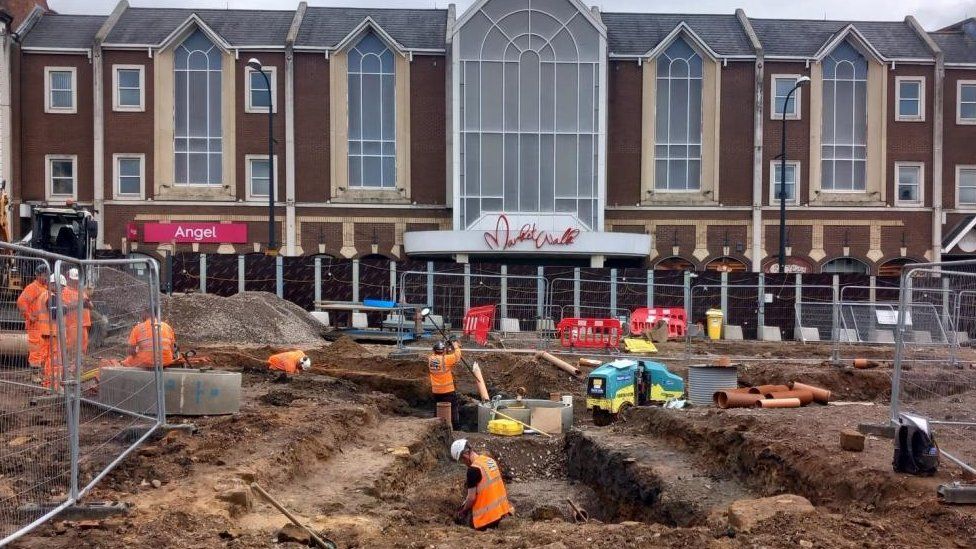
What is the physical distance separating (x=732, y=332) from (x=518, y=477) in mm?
15642

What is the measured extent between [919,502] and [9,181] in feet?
119

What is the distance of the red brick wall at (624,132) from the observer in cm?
3784

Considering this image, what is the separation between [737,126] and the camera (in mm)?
37938

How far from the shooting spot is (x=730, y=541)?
23.5 feet

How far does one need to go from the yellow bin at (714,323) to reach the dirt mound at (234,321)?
11.3 m

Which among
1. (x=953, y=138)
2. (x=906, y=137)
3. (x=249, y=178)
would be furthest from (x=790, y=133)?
(x=249, y=178)

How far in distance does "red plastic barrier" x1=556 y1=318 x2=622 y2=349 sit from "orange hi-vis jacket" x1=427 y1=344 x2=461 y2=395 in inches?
210

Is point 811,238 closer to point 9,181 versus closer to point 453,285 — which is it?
point 453,285

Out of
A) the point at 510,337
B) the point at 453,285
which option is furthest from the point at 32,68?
the point at 510,337

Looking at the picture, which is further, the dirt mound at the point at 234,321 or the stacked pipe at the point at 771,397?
the dirt mound at the point at 234,321

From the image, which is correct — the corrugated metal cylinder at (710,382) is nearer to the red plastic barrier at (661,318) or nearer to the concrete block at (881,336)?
the concrete block at (881,336)

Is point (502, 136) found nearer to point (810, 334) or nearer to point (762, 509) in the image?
point (810, 334)

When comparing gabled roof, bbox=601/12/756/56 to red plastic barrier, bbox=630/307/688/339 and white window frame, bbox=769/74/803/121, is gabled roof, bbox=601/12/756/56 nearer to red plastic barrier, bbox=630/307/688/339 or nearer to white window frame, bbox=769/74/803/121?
white window frame, bbox=769/74/803/121

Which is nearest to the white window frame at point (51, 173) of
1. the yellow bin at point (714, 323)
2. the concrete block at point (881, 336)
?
the yellow bin at point (714, 323)
